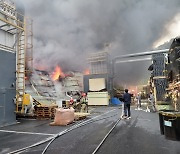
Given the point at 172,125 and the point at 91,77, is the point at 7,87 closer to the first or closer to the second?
the point at 172,125

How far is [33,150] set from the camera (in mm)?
4480

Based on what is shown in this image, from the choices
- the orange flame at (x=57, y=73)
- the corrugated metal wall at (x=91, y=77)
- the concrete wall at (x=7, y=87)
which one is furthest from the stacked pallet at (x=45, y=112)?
the corrugated metal wall at (x=91, y=77)

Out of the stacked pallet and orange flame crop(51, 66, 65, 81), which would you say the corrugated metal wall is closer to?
orange flame crop(51, 66, 65, 81)

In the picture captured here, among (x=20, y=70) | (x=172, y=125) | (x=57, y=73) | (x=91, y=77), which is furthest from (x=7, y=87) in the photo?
(x=91, y=77)

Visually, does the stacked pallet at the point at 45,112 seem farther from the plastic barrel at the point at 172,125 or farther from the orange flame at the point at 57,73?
Answer: the orange flame at the point at 57,73

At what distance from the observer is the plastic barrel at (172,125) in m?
3.63

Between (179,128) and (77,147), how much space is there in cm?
244

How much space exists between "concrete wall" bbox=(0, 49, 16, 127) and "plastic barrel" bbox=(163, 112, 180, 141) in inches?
280

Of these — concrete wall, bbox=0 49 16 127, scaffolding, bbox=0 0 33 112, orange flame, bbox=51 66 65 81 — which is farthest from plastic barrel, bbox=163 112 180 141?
orange flame, bbox=51 66 65 81

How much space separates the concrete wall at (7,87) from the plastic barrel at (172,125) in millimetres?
7122

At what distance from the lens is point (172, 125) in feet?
12.1

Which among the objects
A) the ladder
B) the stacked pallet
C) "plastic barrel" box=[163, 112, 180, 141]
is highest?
the ladder

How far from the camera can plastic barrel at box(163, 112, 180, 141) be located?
11.9ft

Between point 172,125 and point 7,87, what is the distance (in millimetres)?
7452
